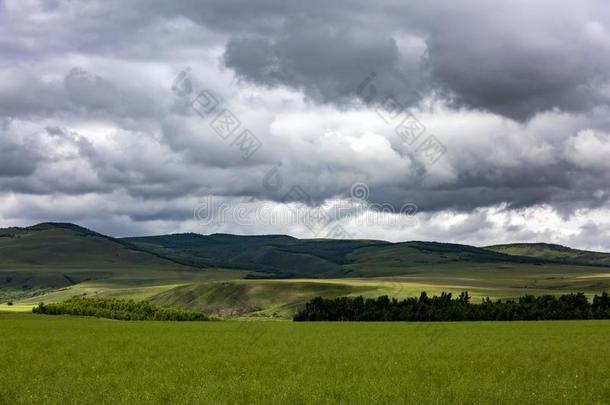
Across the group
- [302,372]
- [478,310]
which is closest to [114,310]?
[478,310]

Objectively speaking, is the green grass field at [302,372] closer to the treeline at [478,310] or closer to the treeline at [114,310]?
the treeline at [478,310]

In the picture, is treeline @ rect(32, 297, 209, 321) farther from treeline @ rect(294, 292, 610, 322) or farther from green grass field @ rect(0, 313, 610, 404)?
green grass field @ rect(0, 313, 610, 404)

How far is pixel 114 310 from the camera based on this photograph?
164 metres

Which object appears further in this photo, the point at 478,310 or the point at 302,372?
the point at 478,310

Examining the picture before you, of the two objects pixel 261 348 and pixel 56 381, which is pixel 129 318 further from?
pixel 56 381

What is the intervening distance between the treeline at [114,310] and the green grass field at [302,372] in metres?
93.2

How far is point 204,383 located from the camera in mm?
37031

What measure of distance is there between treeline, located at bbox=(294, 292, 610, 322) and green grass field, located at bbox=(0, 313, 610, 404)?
89952mm

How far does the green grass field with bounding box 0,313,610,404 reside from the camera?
105 feet

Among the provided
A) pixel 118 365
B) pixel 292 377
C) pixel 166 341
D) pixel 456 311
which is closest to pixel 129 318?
pixel 456 311

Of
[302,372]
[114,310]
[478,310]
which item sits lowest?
[114,310]

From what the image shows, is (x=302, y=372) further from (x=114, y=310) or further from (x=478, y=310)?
(x=114, y=310)

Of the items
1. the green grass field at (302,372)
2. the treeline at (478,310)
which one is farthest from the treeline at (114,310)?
the green grass field at (302,372)

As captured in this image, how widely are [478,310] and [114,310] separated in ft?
285
